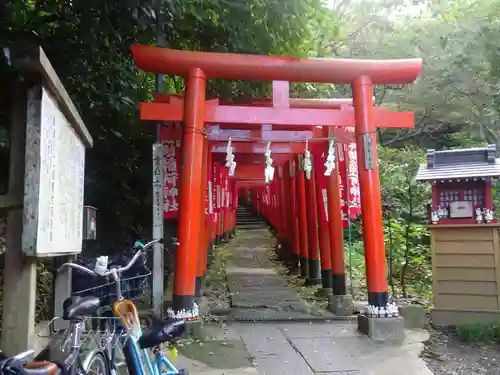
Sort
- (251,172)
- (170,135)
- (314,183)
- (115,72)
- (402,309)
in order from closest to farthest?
(115,72) < (402,309) < (170,135) < (314,183) < (251,172)

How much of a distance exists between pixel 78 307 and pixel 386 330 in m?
4.74

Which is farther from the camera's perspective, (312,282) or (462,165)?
(312,282)

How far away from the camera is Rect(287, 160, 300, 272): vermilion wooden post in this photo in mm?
13578

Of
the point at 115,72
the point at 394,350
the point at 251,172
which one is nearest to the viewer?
the point at 394,350

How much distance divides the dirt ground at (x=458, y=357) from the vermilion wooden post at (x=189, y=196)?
3.24 meters

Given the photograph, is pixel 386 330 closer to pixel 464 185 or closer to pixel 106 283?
pixel 464 185

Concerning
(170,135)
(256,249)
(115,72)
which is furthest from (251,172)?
(115,72)

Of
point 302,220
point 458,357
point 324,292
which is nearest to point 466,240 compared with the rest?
point 458,357

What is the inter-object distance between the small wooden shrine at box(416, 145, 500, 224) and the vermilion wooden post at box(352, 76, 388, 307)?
5.00 ft

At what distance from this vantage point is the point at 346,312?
8352mm

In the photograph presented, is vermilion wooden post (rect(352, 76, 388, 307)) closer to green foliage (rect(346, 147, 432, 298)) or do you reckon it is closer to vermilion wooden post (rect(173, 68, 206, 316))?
Answer: vermilion wooden post (rect(173, 68, 206, 316))

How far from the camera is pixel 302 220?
1280 cm

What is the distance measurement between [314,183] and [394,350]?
5.02 m

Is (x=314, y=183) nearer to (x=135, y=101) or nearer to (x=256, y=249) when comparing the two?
(x=135, y=101)
